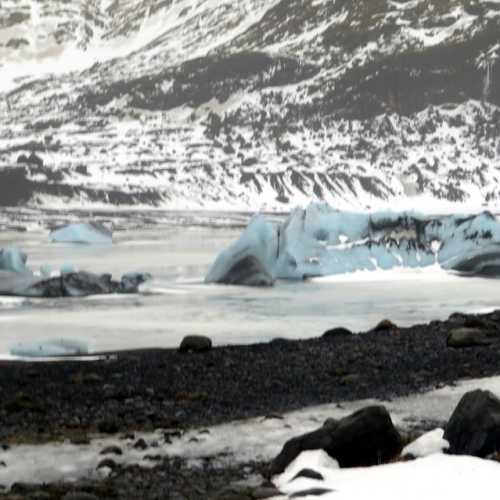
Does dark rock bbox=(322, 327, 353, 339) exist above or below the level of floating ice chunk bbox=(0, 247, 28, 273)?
below

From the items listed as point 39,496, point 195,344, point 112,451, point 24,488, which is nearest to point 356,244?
point 195,344

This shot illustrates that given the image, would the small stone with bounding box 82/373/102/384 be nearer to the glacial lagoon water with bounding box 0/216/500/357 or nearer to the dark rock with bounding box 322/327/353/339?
the glacial lagoon water with bounding box 0/216/500/357

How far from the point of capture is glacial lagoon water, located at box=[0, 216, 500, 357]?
28.4m

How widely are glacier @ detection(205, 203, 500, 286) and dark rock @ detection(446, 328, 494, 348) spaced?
750 inches

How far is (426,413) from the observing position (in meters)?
17.1

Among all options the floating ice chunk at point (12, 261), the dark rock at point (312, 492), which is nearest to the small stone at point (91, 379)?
the dark rock at point (312, 492)

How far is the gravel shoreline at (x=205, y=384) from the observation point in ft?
52.2

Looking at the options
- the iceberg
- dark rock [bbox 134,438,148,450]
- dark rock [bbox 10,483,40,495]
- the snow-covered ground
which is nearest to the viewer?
the snow-covered ground

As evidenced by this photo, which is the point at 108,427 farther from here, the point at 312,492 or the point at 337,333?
the point at 337,333

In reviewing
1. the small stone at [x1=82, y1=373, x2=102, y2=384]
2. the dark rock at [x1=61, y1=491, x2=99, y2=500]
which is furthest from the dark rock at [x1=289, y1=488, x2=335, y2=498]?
the small stone at [x1=82, y1=373, x2=102, y2=384]

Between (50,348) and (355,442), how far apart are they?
12.7 meters

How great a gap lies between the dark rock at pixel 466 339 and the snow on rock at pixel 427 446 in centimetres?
1140

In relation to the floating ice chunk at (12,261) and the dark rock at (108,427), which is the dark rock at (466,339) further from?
the floating ice chunk at (12,261)

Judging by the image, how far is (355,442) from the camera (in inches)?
516
